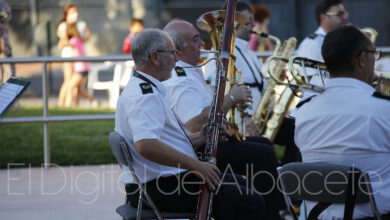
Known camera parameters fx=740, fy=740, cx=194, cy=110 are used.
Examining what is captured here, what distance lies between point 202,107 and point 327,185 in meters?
1.36

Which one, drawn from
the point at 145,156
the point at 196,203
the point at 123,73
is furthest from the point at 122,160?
the point at 123,73

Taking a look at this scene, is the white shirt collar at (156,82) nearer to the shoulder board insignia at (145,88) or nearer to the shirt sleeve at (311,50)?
the shoulder board insignia at (145,88)

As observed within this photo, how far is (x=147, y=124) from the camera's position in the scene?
342 cm

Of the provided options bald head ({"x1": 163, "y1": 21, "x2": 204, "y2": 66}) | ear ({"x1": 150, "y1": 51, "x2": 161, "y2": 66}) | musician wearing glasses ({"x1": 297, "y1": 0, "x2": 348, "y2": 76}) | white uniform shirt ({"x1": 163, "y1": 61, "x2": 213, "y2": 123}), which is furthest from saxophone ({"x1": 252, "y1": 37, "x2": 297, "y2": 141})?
ear ({"x1": 150, "y1": 51, "x2": 161, "y2": 66})

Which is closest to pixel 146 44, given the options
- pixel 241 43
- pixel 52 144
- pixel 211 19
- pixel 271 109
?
pixel 211 19

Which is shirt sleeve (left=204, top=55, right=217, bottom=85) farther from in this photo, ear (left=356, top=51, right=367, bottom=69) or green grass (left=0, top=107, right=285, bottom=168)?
green grass (left=0, top=107, right=285, bottom=168)

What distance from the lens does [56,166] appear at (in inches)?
292

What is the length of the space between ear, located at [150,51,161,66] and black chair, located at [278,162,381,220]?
0.90 m

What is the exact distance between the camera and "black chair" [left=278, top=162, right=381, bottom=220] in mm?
2916

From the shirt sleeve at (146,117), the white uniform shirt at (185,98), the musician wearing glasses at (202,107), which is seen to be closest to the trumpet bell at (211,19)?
the musician wearing glasses at (202,107)

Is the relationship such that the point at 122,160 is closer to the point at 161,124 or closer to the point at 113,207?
the point at 161,124

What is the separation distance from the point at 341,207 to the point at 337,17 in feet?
13.1

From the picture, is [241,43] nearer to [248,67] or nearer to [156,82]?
[248,67]

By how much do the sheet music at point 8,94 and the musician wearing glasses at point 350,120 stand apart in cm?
153
